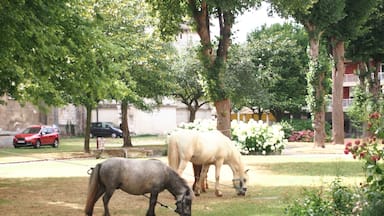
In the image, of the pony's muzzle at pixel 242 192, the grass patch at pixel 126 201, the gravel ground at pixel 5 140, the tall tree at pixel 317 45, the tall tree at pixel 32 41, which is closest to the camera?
the grass patch at pixel 126 201

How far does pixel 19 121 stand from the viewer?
5294cm

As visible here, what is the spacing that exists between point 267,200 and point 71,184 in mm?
6968

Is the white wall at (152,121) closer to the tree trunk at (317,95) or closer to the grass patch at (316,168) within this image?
the tree trunk at (317,95)

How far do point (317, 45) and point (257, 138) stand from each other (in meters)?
8.89

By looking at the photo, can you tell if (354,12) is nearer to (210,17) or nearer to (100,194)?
(210,17)

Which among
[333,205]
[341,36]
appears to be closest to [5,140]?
[341,36]

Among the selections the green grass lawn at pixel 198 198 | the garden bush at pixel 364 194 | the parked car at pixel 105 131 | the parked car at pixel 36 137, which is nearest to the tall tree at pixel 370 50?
the parked car at pixel 36 137

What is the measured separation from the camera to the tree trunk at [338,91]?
128 feet

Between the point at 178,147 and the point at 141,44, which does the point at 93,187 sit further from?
the point at 141,44

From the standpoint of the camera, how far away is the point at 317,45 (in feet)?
119

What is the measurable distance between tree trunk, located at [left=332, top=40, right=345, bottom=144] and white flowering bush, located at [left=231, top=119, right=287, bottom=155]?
9112 mm

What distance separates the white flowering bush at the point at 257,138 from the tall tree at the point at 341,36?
30.6 feet

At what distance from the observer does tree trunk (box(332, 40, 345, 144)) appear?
128 ft

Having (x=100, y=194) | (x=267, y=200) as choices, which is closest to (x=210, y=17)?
(x=267, y=200)
